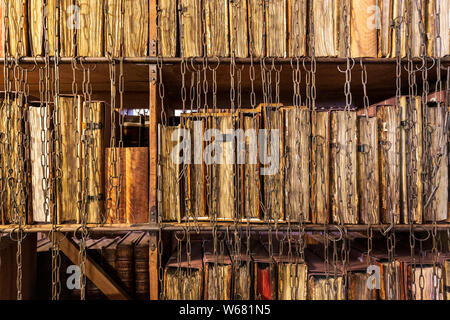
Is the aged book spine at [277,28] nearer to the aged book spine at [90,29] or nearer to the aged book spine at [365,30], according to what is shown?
the aged book spine at [365,30]

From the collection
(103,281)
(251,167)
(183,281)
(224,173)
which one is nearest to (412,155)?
(251,167)

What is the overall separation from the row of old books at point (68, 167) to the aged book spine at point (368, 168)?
822 millimetres

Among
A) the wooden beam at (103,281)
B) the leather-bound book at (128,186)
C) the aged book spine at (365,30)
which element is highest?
the aged book spine at (365,30)

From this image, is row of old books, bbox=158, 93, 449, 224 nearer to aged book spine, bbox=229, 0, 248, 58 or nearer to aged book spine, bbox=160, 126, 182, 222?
aged book spine, bbox=160, 126, 182, 222

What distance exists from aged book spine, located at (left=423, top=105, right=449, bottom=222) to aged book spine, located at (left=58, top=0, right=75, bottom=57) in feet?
4.45

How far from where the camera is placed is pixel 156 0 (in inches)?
38.5

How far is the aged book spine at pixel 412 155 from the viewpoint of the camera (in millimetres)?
978

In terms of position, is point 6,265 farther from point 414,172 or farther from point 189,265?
point 414,172

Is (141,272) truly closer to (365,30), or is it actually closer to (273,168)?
(273,168)

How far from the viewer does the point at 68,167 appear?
974 mm

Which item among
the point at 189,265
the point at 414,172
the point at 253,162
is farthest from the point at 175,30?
the point at 414,172

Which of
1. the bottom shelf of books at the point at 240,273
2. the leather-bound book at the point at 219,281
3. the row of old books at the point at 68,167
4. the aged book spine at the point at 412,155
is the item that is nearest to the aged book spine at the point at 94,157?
the row of old books at the point at 68,167

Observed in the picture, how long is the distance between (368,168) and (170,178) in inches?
29.9

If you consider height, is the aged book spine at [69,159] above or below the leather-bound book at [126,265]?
above
